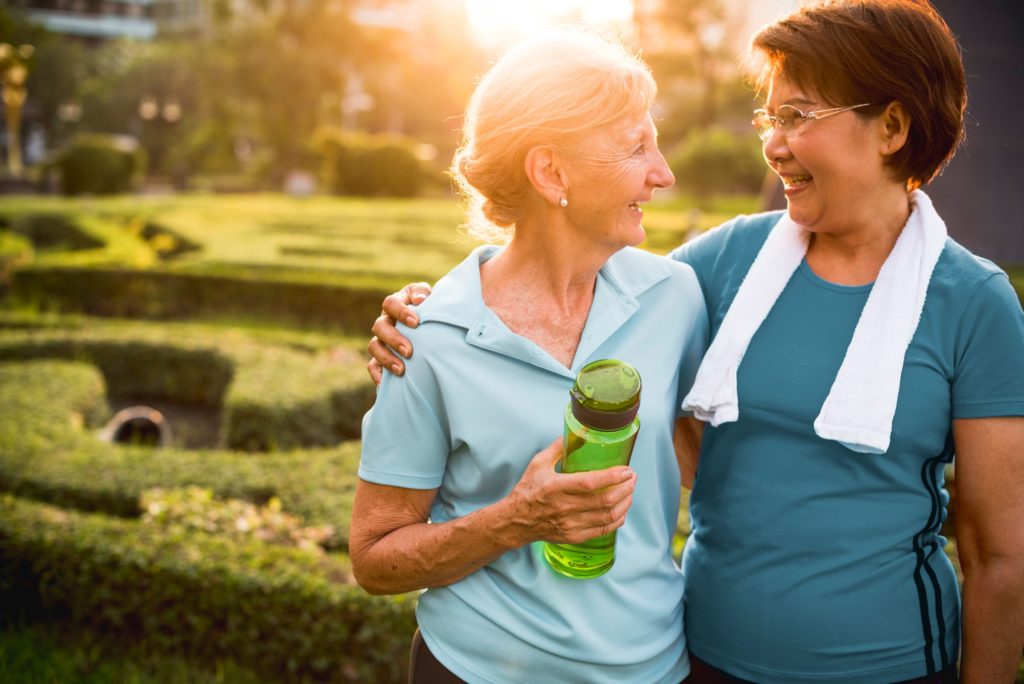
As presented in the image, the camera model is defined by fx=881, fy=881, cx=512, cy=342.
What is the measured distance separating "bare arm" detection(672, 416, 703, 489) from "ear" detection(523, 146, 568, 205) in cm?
66

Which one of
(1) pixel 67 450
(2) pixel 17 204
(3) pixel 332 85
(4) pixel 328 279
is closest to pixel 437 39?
(3) pixel 332 85

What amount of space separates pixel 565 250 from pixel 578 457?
0.52 m

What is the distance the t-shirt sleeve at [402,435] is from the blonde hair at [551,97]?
477 mm

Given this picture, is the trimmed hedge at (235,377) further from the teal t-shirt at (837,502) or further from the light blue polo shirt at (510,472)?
the teal t-shirt at (837,502)

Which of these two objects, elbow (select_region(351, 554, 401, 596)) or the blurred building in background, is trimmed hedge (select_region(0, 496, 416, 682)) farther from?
the blurred building in background

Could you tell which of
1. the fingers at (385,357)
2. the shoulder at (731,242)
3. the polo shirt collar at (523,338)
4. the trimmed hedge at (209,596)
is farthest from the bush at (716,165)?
the fingers at (385,357)

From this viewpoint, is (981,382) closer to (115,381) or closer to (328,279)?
(115,381)

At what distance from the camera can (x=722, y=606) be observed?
6.09ft

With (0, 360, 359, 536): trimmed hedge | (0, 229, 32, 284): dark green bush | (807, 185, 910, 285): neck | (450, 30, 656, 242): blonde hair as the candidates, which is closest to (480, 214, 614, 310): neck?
(450, 30, 656, 242): blonde hair

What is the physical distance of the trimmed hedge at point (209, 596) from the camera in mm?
3326

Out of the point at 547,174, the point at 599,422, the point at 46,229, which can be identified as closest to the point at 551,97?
the point at 547,174

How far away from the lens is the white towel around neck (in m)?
1.68

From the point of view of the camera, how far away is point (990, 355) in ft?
5.42

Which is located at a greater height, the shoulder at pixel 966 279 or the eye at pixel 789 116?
the eye at pixel 789 116
